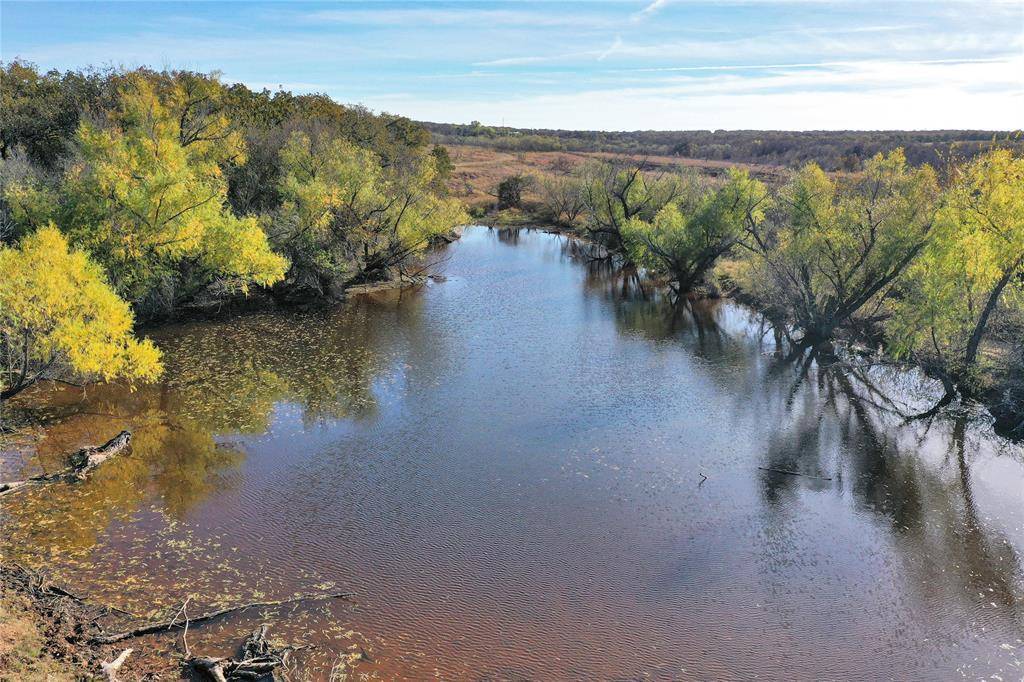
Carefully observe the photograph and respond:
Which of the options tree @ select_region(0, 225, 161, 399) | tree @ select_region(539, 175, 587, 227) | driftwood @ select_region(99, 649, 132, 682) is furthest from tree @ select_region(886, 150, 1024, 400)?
tree @ select_region(539, 175, 587, 227)

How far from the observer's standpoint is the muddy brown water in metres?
11.5

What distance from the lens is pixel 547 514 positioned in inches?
603

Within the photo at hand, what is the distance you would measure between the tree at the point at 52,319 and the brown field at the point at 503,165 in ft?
167

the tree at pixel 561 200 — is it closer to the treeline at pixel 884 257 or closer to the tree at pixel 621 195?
the tree at pixel 621 195

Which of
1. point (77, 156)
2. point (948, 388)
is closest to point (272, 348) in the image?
point (77, 156)

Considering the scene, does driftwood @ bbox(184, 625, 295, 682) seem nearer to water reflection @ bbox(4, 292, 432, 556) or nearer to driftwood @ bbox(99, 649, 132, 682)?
driftwood @ bbox(99, 649, 132, 682)

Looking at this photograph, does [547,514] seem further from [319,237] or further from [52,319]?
[319,237]

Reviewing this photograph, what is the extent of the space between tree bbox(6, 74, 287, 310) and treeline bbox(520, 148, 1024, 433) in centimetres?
2207

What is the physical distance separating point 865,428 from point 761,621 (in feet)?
34.4

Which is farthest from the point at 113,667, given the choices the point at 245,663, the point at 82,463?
the point at 82,463

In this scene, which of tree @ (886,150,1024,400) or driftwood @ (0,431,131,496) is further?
tree @ (886,150,1024,400)

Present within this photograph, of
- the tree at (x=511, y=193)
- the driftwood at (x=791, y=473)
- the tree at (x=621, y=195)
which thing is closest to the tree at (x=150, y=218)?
the driftwood at (x=791, y=473)

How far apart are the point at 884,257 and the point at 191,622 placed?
25632 mm

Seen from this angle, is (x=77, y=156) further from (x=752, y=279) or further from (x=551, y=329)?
(x=752, y=279)
